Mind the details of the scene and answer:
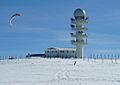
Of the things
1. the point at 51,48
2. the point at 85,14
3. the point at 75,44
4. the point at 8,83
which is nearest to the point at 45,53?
the point at 51,48

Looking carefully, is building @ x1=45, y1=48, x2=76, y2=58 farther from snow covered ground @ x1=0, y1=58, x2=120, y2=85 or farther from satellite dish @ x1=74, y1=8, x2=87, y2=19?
snow covered ground @ x1=0, y1=58, x2=120, y2=85

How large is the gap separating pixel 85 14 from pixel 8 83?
88.3 m

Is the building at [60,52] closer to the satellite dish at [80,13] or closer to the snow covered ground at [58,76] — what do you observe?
the satellite dish at [80,13]

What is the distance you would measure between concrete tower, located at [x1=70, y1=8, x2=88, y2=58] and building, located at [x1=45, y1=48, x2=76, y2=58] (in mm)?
3047

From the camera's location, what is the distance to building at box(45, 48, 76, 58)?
108m

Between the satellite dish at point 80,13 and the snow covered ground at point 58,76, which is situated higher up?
the satellite dish at point 80,13

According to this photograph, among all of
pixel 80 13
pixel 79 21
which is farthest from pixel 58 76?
pixel 80 13

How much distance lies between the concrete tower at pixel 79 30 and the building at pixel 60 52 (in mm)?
3047

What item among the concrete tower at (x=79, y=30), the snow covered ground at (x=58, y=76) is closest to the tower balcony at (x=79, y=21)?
the concrete tower at (x=79, y=30)

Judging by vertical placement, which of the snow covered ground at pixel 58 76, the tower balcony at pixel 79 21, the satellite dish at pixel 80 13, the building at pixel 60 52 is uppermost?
the satellite dish at pixel 80 13

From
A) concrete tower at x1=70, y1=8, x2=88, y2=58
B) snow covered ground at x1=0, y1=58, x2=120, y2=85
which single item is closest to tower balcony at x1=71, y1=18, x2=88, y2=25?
concrete tower at x1=70, y1=8, x2=88, y2=58

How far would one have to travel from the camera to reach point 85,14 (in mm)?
114250

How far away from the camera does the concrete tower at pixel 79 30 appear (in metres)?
107

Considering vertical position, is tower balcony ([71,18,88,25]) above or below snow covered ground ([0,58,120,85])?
above
